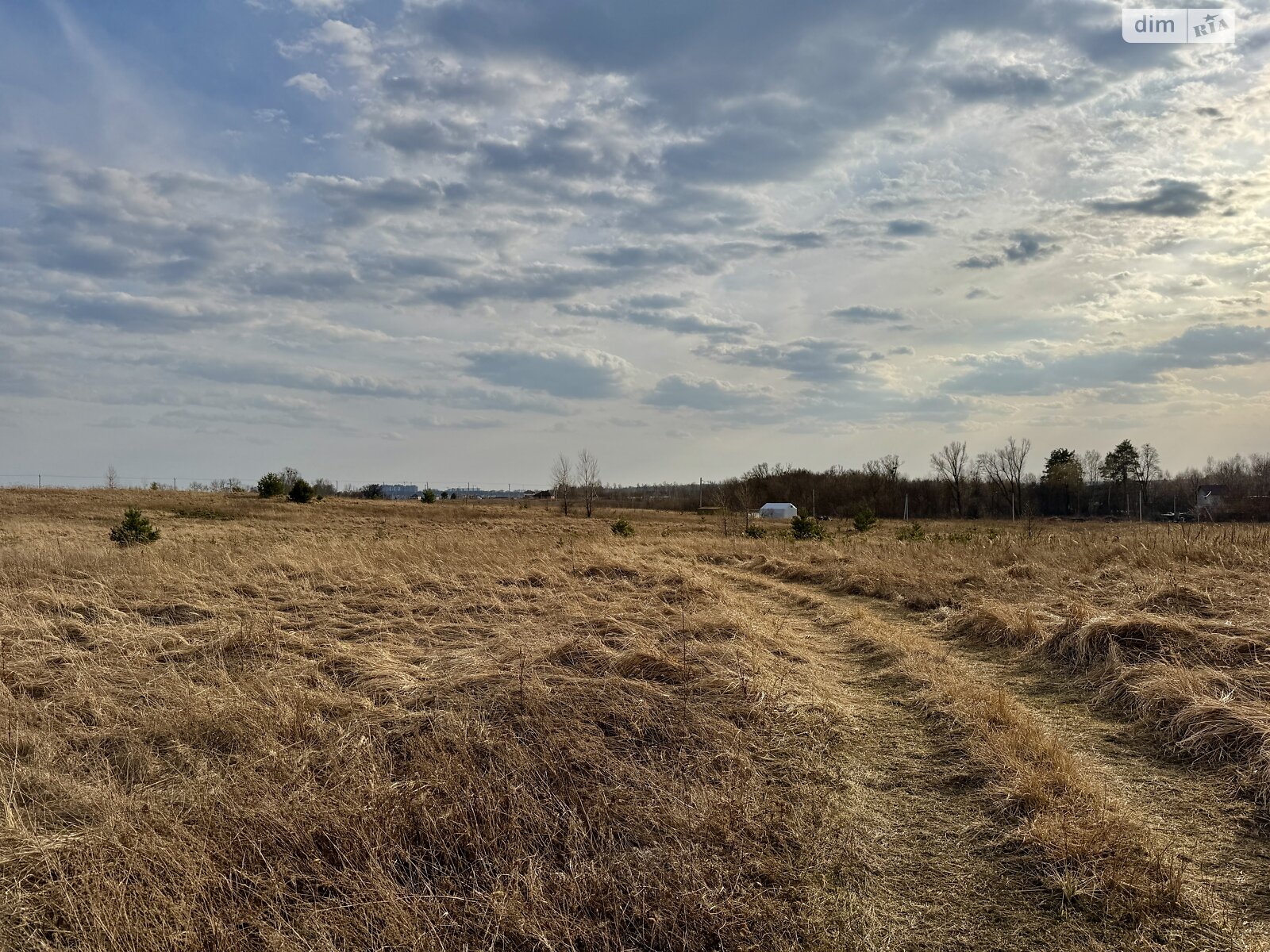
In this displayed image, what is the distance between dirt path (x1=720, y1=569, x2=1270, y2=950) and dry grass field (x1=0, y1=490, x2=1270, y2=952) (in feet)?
0.07

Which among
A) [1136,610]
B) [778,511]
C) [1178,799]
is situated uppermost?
[1136,610]

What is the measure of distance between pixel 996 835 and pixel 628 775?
229 centimetres

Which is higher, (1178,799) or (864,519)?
(864,519)

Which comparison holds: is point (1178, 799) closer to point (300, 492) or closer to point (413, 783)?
point (413, 783)

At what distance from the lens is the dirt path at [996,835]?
3508mm

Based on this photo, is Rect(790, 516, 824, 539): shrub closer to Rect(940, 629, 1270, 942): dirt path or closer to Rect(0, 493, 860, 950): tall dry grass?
Rect(0, 493, 860, 950): tall dry grass

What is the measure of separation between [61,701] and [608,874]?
18.4ft

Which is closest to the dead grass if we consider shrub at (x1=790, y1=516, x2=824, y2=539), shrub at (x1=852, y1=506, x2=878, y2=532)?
shrub at (x1=790, y1=516, x2=824, y2=539)

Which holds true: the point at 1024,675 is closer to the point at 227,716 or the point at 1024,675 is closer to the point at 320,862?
the point at 320,862

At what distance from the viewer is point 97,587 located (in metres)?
11.1

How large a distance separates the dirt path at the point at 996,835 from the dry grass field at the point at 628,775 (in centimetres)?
2

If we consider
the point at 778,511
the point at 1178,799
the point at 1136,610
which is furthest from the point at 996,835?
the point at 778,511

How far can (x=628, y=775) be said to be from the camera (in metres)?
4.89

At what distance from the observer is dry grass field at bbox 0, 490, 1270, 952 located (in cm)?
355
